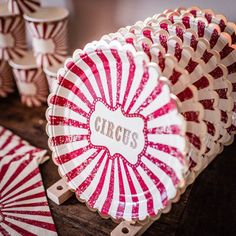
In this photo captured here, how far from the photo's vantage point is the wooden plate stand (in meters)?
Result: 0.84

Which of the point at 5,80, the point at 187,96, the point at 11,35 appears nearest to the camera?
the point at 187,96

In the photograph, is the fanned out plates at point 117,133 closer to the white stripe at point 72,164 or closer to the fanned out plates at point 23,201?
the white stripe at point 72,164

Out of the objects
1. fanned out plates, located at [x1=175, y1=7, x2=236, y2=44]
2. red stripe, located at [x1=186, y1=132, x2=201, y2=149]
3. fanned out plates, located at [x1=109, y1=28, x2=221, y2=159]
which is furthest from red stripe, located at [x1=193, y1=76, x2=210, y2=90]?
fanned out plates, located at [x1=175, y1=7, x2=236, y2=44]

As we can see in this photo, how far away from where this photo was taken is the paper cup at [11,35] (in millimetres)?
1271

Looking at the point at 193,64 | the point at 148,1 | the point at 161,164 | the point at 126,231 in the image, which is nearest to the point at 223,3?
the point at 148,1

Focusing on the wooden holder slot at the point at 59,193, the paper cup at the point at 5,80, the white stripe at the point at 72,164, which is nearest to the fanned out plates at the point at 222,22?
the white stripe at the point at 72,164

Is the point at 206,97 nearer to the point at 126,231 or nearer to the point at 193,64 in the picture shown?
the point at 193,64

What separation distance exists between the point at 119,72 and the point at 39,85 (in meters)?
0.68

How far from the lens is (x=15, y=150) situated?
1.15 meters

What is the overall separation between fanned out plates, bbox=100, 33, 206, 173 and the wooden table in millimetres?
235

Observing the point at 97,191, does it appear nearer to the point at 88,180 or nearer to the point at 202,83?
the point at 88,180

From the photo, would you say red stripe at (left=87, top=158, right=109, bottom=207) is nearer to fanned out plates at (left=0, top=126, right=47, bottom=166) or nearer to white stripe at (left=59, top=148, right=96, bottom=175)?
white stripe at (left=59, top=148, right=96, bottom=175)

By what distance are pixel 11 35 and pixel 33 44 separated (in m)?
0.11

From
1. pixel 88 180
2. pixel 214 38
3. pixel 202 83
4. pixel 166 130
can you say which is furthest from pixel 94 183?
pixel 214 38
